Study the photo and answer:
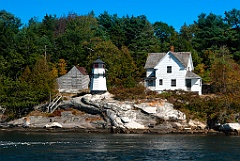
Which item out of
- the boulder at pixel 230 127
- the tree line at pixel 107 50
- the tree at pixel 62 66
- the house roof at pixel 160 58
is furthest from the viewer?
the tree at pixel 62 66

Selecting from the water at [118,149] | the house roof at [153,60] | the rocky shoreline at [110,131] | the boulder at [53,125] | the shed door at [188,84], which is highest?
the house roof at [153,60]

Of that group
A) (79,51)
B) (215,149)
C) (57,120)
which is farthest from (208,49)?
(215,149)

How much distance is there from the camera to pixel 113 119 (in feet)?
167

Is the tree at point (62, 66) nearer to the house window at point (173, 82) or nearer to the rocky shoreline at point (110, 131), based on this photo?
the rocky shoreline at point (110, 131)

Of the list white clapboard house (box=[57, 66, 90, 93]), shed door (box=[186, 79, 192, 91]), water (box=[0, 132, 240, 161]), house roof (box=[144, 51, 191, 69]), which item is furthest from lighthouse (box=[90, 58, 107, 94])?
water (box=[0, 132, 240, 161])

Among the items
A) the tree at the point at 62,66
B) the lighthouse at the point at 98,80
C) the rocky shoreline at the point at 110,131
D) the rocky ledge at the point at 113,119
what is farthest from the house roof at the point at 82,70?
the rocky shoreline at the point at 110,131

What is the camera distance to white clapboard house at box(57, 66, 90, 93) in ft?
208

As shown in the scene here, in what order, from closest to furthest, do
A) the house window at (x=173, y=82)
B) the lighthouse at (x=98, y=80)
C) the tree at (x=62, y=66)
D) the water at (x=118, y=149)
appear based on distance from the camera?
the water at (x=118, y=149) < the lighthouse at (x=98, y=80) < the house window at (x=173, y=82) < the tree at (x=62, y=66)

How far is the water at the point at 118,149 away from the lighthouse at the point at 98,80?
14.2 metres

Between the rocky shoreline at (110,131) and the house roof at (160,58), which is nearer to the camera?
the rocky shoreline at (110,131)

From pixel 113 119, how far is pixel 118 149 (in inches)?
666

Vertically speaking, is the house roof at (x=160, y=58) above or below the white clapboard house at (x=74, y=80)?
above

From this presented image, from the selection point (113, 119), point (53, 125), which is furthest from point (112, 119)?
point (53, 125)

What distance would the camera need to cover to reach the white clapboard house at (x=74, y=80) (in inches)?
2493
